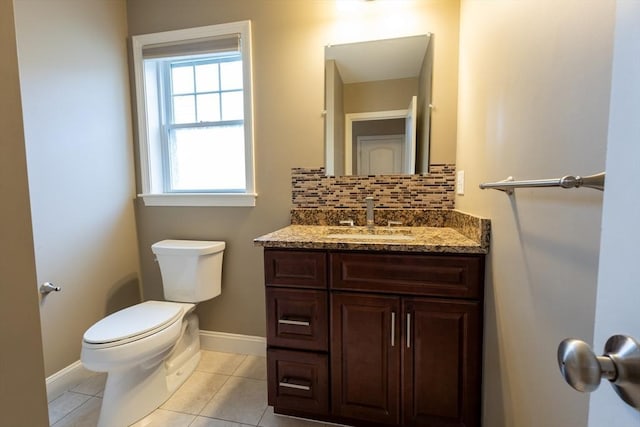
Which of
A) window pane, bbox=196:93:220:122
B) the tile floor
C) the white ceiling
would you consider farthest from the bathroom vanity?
window pane, bbox=196:93:220:122

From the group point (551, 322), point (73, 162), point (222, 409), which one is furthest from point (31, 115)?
point (551, 322)

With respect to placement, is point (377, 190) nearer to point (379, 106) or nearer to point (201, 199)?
point (379, 106)

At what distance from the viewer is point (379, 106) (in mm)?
1769

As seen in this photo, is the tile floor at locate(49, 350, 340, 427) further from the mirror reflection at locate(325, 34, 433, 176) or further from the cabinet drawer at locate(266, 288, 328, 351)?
the mirror reflection at locate(325, 34, 433, 176)

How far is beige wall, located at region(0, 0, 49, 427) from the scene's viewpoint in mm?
565

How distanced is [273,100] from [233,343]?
1.63 metres

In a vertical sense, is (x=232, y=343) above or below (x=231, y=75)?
below

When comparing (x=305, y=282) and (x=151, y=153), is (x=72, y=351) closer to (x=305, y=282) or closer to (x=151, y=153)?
(x=151, y=153)

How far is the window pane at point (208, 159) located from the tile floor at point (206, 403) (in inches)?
46.0

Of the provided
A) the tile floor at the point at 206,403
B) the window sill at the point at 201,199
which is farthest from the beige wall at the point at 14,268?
the window sill at the point at 201,199

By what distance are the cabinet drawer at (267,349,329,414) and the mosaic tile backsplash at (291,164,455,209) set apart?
0.87 m

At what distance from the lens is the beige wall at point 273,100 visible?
1701 mm

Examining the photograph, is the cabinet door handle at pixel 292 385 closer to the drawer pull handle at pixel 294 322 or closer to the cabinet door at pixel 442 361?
the drawer pull handle at pixel 294 322

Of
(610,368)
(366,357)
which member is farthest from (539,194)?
(366,357)
